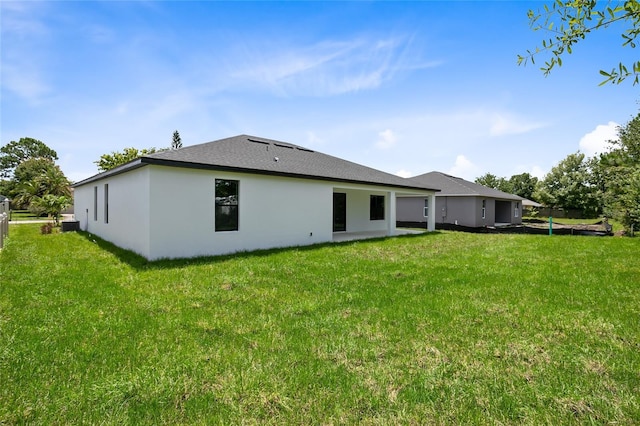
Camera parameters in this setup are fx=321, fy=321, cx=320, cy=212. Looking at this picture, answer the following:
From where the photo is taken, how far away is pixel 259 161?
11852 millimetres

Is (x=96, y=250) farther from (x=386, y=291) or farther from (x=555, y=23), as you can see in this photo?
(x=555, y=23)

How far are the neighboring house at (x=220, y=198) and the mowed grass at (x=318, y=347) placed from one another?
221cm

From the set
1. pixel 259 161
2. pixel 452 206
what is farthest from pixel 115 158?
pixel 452 206

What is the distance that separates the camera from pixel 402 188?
54.2 ft

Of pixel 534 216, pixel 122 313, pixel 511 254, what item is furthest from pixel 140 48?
pixel 534 216

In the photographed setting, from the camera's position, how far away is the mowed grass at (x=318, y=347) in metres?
2.61

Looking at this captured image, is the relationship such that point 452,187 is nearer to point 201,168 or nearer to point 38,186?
point 201,168

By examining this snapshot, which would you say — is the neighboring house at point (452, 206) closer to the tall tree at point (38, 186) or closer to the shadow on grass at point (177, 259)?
the shadow on grass at point (177, 259)

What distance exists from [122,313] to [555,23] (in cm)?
596

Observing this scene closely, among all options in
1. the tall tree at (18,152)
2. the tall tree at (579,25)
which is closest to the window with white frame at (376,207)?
the tall tree at (579,25)

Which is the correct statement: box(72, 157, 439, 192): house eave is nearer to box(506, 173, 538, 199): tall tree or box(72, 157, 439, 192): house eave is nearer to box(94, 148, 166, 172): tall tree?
box(94, 148, 166, 172): tall tree

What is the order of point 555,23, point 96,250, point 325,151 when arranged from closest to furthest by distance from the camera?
point 555,23 < point 96,250 < point 325,151

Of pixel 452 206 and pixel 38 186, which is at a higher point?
pixel 38 186

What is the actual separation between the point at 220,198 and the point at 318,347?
760 cm
